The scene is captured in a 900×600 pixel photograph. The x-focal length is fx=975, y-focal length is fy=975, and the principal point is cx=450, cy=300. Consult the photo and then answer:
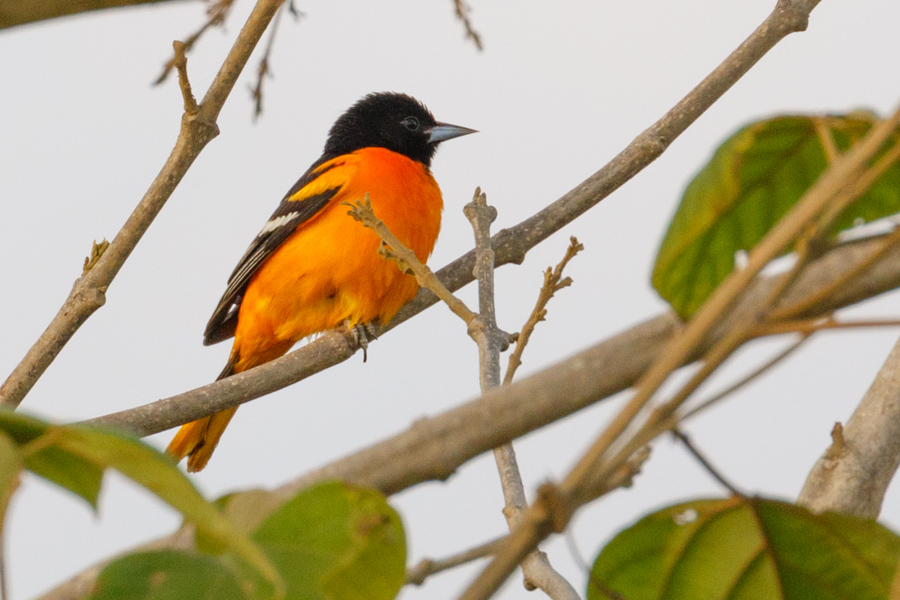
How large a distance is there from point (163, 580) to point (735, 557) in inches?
23.4

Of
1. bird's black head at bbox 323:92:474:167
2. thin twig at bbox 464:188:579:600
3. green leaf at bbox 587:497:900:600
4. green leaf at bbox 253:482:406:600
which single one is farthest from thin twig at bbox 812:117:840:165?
bird's black head at bbox 323:92:474:167

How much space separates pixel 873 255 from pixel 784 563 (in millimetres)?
467

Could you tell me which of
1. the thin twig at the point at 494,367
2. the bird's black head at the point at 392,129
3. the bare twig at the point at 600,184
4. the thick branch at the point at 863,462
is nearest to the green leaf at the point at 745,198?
the thin twig at the point at 494,367

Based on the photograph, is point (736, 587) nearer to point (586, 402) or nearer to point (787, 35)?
point (586, 402)

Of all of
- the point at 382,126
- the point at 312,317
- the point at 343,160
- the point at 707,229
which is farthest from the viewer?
the point at 382,126

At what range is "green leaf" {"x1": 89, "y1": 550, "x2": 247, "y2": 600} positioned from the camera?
585 mm

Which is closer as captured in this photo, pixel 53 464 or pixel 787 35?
pixel 53 464

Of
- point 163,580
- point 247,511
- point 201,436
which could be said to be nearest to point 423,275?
point 247,511

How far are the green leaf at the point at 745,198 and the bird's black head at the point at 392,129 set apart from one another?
5.02 m

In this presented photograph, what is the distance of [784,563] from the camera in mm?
957

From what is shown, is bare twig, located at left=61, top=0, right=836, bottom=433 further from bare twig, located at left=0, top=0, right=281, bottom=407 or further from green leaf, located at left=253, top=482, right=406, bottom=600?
green leaf, located at left=253, top=482, right=406, bottom=600

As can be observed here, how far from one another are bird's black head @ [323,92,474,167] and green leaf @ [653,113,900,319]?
502cm

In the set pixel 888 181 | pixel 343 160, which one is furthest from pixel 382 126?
pixel 888 181

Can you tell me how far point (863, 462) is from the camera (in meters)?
2.21
